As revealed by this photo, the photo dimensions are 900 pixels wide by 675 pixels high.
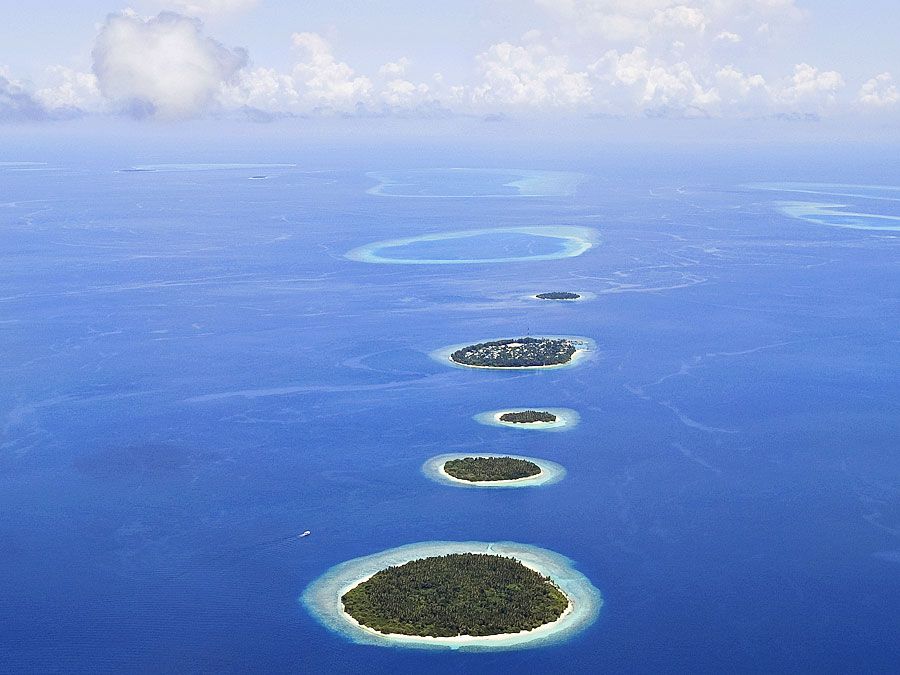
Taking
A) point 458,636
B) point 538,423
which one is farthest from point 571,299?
point 458,636

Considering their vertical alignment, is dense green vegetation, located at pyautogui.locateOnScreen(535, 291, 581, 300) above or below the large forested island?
below

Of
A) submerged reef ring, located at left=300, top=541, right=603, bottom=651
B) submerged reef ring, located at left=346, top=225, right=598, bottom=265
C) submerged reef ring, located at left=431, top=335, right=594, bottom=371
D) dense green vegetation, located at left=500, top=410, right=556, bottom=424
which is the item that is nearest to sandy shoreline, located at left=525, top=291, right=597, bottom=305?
submerged reef ring, located at left=431, top=335, right=594, bottom=371

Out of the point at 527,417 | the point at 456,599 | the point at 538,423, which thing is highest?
the point at 527,417

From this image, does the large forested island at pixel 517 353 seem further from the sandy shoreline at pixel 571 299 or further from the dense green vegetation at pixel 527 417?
the sandy shoreline at pixel 571 299

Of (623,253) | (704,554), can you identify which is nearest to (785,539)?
(704,554)

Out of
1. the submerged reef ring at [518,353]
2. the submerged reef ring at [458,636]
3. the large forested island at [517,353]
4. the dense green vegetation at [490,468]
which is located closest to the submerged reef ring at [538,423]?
the dense green vegetation at [490,468]

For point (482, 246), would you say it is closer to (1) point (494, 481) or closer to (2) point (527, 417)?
(2) point (527, 417)

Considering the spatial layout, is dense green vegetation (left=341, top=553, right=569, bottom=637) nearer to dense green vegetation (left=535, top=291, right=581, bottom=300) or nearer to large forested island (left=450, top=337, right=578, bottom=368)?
large forested island (left=450, top=337, right=578, bottom=368)

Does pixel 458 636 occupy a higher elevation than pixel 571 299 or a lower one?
lower
